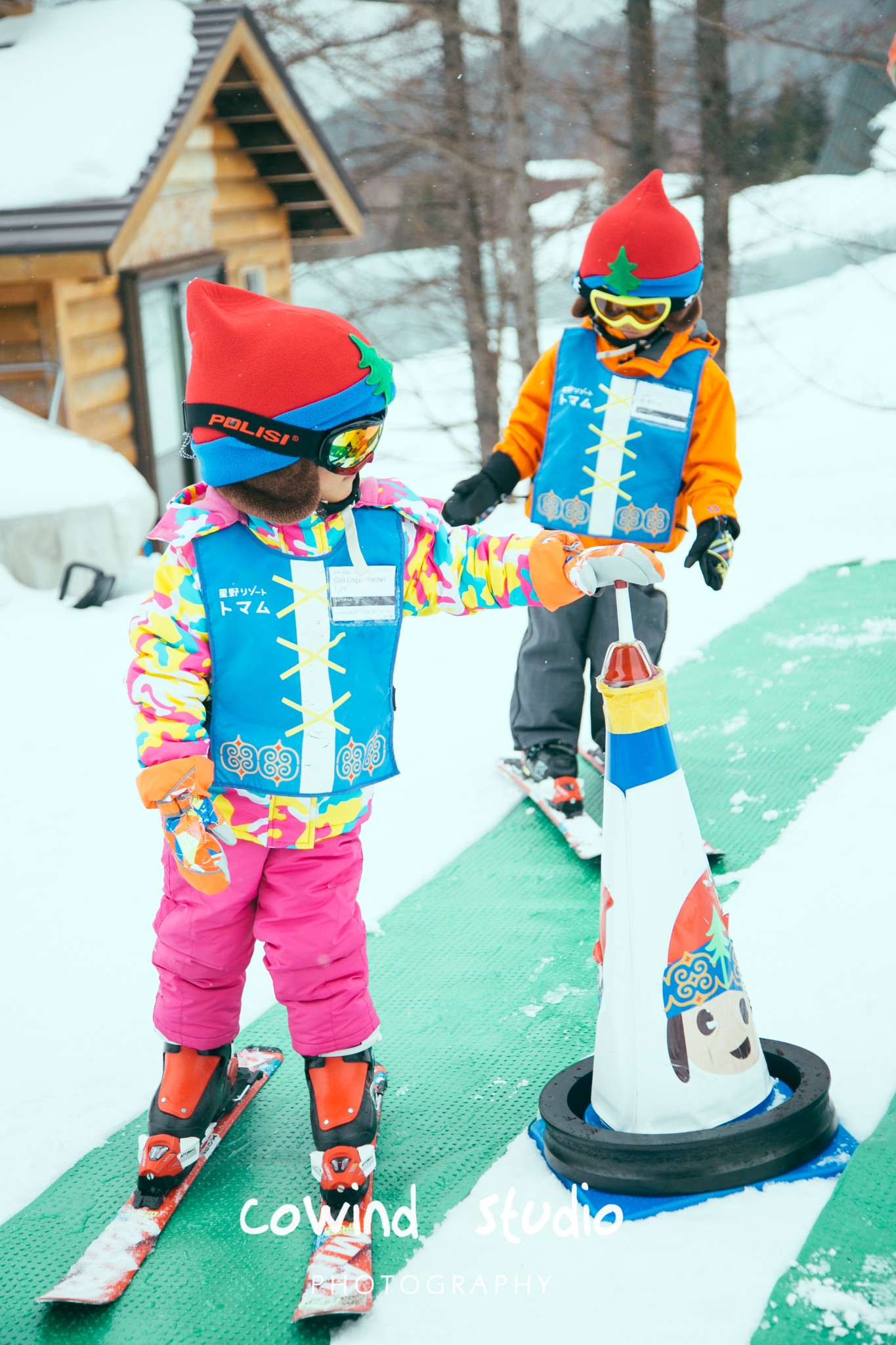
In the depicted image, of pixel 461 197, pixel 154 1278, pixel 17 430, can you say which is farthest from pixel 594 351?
pixel 461 197

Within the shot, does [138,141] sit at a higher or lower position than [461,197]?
higher

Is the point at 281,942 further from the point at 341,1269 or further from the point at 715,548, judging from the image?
the point at 715,548

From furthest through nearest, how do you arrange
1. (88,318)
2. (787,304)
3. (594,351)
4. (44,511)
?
(787,304) → (88,318) → (44,511) → (594,351)

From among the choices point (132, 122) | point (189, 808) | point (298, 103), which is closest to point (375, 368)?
point (189, 808)

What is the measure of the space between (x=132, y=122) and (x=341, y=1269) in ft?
22.5

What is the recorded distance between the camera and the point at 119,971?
2.79 meters

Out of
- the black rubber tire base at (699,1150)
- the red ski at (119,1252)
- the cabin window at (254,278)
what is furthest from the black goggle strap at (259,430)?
the cabin window at (254,278)

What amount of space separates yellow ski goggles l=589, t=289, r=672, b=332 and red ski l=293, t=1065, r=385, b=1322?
2149 mm

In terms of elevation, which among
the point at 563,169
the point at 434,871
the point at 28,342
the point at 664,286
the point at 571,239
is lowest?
the point at 571,239

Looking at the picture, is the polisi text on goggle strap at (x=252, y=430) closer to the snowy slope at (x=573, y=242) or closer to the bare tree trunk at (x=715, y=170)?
the snowy slope at (x=573, y=242)

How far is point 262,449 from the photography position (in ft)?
5.93

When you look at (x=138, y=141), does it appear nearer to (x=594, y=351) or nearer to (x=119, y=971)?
(x=594, y=351)

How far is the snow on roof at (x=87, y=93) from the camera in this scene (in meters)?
6.66

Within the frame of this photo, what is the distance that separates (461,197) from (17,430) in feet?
21.8
